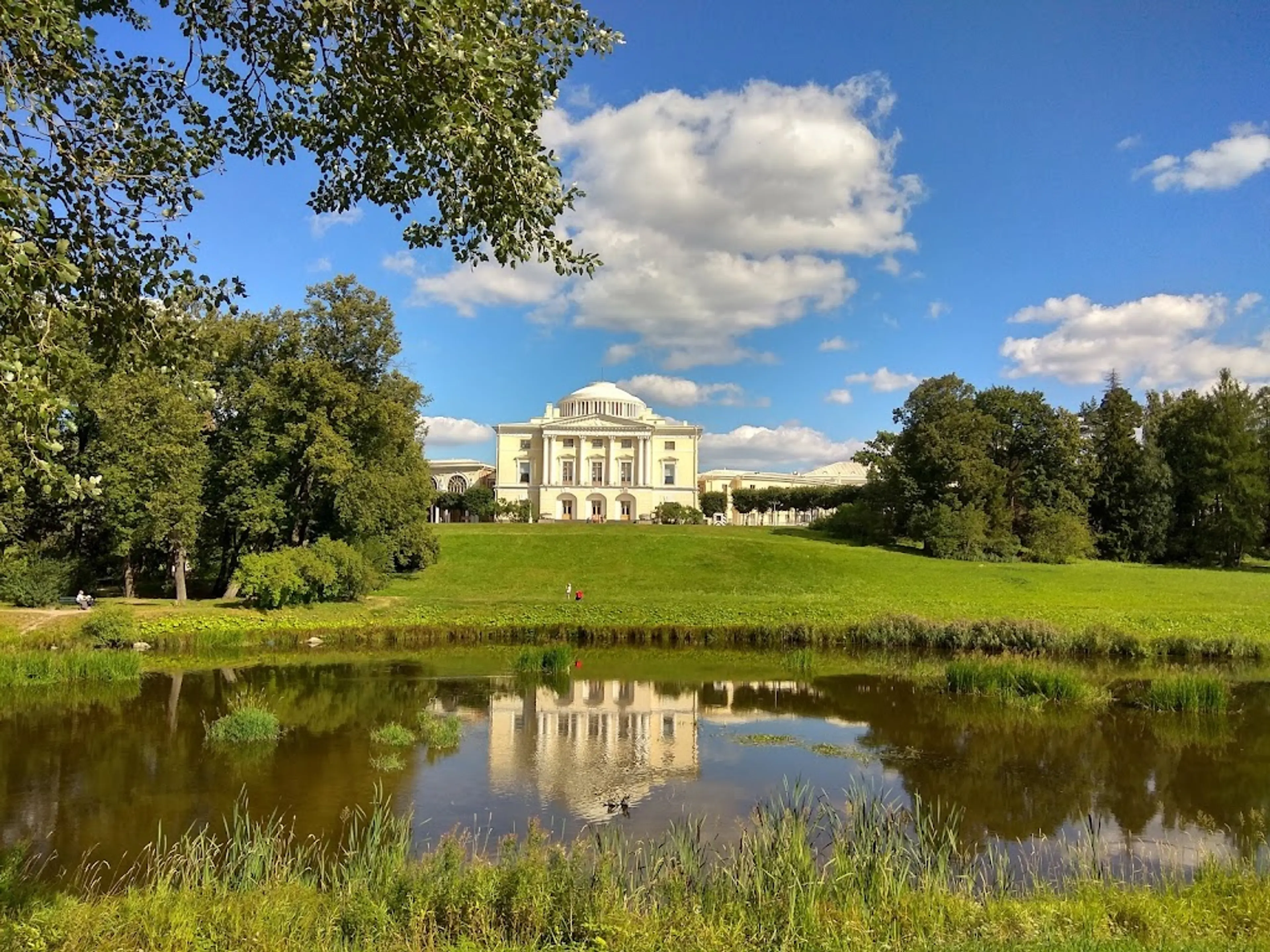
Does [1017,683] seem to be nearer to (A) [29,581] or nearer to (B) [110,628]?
(B) [110,628]

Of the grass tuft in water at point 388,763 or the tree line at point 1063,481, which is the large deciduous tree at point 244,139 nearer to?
the grass tuft in water at point 388,763

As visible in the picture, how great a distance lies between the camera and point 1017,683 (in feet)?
50.4

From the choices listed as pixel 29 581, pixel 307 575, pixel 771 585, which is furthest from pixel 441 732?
pixel 771 585

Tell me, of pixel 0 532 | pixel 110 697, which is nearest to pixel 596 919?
pixel 0 532

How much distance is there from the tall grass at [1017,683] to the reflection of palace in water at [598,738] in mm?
3615

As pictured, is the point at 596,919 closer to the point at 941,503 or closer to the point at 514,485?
the point at 941,503

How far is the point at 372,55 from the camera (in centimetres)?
441

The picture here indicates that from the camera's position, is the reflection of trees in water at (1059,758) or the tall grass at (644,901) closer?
the tall grass at (644,901)

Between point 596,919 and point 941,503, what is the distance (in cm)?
4136

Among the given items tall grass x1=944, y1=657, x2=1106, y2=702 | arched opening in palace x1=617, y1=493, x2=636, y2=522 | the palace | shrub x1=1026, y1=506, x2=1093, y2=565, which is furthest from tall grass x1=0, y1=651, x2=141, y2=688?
arched opening in palace x1=617, y1=493, x2=636, y2=522

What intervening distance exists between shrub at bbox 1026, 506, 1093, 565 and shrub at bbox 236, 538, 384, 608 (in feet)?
106

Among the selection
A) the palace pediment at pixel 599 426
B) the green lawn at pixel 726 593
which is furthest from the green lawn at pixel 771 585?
the palace pediment at pixel 599 426

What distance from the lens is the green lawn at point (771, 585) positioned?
24.9 m

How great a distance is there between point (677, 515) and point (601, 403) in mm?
24504
